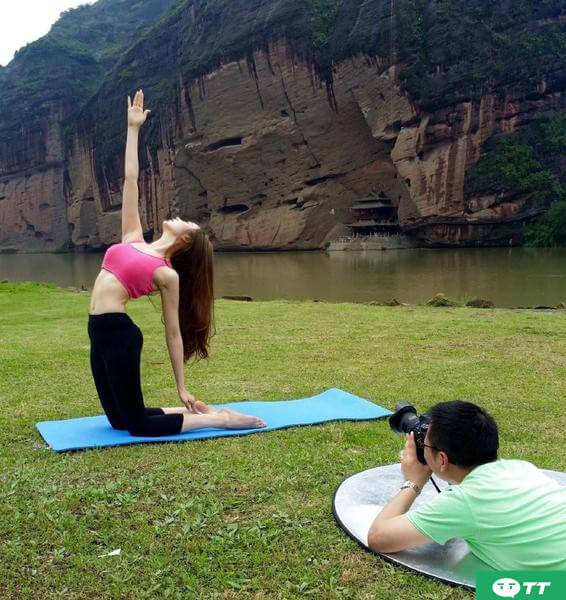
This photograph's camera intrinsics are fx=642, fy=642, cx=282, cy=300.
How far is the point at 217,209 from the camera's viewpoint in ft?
183

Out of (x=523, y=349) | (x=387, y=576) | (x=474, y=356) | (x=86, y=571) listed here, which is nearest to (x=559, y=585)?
(x=387, y=576)

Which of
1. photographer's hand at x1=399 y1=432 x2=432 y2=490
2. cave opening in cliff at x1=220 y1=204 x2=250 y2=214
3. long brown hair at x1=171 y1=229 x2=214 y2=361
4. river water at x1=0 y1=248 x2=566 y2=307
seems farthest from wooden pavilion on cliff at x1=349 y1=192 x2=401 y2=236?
photographer's hand at x1=399 y1=432 x2=432 y2=490

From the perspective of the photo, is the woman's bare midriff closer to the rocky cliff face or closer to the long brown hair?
the long brown hair

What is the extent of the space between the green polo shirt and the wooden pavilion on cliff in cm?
Result: 4466

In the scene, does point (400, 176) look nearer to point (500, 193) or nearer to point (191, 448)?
point (500, 193)

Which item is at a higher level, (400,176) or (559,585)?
(400,176)

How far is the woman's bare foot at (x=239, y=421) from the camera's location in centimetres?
414

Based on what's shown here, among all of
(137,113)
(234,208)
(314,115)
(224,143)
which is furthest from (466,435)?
(234,208)

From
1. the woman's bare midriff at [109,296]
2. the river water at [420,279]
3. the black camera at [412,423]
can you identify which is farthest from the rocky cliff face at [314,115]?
the black camera at [412,423]

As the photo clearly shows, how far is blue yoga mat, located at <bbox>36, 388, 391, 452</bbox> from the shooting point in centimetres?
388

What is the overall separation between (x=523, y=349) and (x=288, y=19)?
48.2m

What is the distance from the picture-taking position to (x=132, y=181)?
4.40m

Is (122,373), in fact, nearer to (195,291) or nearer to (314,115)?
(195,291)

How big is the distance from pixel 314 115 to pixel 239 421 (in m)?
47.6
